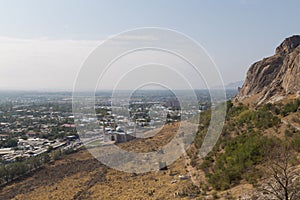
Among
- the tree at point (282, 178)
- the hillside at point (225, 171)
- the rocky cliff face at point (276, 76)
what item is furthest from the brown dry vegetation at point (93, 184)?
the rocky cliff face at point (276, 76)

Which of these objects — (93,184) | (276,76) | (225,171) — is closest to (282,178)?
(225,171)

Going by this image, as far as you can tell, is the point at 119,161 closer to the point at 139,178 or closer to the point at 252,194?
the point at 139,178

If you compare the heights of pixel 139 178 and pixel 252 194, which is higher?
pixel 252 194

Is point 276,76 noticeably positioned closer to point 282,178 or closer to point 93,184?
point 93,184

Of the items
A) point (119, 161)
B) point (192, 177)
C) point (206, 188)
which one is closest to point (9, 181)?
point (119, 161)

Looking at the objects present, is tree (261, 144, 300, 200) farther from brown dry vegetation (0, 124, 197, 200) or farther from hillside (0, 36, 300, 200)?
brown dry vegetation (0, 124, 197, 200)

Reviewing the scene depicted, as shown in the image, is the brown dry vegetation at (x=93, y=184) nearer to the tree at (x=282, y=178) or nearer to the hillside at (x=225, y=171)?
the hillside at (x=225, y=171)
